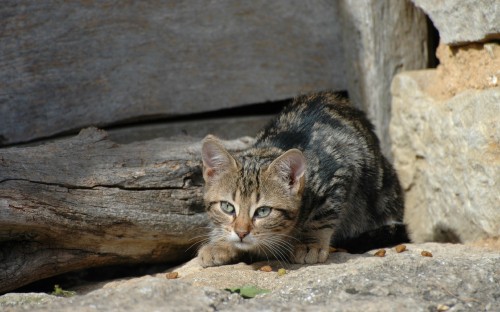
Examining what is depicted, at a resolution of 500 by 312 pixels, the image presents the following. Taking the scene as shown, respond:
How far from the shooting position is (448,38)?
5.45 meters

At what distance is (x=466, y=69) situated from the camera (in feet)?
17.7

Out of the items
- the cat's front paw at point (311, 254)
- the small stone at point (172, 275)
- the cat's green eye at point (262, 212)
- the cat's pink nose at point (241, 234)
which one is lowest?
the small stone at point (172, 275)

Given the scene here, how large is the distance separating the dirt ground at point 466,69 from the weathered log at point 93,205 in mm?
1976

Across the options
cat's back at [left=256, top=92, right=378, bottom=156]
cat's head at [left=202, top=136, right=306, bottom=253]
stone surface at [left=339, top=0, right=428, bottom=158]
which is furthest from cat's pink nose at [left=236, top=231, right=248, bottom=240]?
stone surface at [left=339, top=0, right=428, bottom=158]

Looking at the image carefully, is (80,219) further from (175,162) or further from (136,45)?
(136,45)

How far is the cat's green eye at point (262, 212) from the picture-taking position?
4.74 meters

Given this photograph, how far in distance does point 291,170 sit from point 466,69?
1.62 metres

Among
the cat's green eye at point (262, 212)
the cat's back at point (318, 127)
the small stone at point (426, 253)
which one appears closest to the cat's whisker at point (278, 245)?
A: the cat's green eye at point (262, 212)

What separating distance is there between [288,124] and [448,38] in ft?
4.43

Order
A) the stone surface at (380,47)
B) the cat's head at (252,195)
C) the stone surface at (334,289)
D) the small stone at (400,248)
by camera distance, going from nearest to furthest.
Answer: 1. the stone surface at (334,289)
2. the cat's head at (252,195)
3. the small stone at (400,248)
4. the stone surface at (380,47)

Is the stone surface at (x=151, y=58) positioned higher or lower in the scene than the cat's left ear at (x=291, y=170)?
higher

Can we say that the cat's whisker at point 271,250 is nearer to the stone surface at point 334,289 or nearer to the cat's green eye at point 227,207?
the stone surface at point 334,289

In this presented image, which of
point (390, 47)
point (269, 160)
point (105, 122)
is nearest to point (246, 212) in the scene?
point (269, 160)

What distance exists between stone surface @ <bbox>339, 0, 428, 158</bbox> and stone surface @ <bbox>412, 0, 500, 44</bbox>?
1.46 ft
